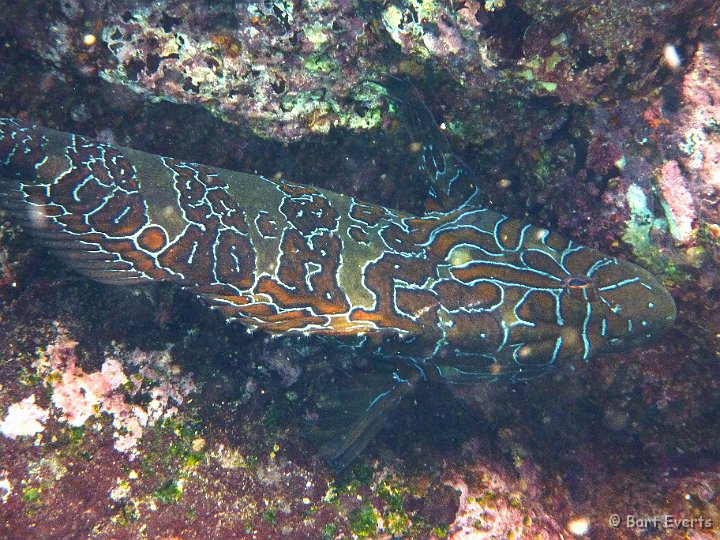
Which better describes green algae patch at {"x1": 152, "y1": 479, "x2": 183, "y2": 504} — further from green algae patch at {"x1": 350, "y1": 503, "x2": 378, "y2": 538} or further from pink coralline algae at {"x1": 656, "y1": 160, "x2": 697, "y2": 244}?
pink coralline algae at {"x1": 656, "y1": 160, "x2": 697, "y2": 244}

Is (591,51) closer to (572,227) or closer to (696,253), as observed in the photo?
(572,227)

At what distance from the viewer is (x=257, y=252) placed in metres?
5.21

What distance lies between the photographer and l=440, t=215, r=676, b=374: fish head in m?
5.61

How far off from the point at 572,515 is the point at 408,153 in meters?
5.63

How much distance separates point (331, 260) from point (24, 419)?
3.70m

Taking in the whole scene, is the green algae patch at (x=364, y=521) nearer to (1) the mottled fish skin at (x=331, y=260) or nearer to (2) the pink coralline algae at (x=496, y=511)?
(2) the pink coralline algae at (x=496, y=511)

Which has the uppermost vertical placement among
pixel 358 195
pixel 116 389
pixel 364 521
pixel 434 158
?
pixel 434 158

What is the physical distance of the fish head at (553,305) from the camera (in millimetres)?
5609

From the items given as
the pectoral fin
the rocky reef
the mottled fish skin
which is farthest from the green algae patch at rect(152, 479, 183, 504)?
the mottled fish skin

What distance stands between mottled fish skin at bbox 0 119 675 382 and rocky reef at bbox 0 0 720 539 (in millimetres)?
690

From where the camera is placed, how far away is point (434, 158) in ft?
20.2

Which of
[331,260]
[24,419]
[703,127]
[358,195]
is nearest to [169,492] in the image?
[24,419]

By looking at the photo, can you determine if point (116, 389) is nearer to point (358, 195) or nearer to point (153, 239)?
point (153, 239)

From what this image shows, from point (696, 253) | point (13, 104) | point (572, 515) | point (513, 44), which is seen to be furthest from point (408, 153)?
point (572, 515)
